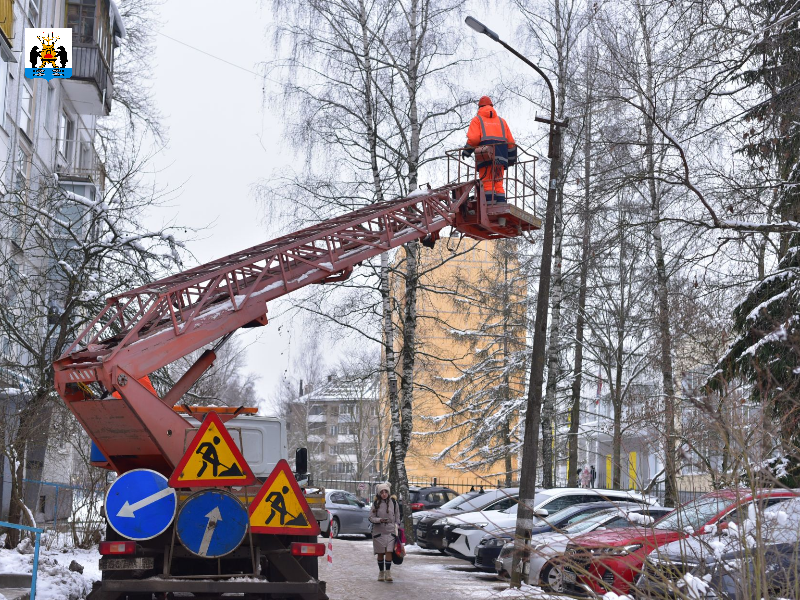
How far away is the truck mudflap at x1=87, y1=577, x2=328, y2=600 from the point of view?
8578mm

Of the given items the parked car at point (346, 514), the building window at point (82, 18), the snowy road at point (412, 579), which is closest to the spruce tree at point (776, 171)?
the snowy road at point (412, 579)

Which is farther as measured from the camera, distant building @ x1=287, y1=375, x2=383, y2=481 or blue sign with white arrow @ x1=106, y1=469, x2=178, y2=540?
distant building @ x1=287, y1=375, x2=383, y2=481

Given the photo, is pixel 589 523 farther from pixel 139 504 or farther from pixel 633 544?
pixel 633 544

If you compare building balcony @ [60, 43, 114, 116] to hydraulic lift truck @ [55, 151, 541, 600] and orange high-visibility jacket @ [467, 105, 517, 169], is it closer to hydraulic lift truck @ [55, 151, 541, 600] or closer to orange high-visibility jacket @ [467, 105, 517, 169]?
orange high-visibility jacket @ [467, 105, 517, 169]

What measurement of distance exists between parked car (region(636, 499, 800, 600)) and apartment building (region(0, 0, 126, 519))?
41.4 ft

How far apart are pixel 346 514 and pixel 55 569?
54.0 feet

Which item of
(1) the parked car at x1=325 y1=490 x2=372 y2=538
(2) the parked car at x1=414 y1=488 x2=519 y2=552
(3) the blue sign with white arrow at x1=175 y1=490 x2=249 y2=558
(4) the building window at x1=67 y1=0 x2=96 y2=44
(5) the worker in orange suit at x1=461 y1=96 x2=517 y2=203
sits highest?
(4) the building window at x1=67 y1=0 x2=96 y2=44

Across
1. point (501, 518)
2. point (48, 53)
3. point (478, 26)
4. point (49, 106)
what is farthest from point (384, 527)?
point (49, 106)

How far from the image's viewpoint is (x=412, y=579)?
15477 mm

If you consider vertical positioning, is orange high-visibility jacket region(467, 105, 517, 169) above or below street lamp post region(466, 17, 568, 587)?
above

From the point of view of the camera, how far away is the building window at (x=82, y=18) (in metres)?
27.3

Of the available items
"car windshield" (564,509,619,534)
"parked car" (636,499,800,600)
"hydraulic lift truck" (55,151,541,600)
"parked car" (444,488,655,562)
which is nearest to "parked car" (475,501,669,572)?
"car windshield" (564,509,619,534)

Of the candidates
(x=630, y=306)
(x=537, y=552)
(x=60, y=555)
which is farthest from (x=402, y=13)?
(x=537, y=552)

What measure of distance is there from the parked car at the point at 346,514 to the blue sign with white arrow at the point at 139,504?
18.8 metres
